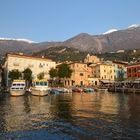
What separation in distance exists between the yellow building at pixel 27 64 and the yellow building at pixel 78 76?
39.3 feet

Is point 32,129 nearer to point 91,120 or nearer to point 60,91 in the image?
point 91,120

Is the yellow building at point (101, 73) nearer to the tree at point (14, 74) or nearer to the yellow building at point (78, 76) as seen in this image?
the yellow building at point (78, 76)

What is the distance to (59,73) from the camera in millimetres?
148500

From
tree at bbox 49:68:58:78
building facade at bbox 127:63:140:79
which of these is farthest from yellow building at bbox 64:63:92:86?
building facade at bbox 127:63:140:79

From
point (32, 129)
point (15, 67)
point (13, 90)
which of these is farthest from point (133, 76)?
point (32, 129)

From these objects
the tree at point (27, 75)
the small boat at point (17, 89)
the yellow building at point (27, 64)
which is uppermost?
the yellow building at point (27, 64)

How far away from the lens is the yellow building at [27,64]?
146500 millimetres

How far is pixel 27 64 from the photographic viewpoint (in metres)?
153

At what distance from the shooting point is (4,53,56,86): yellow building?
146 m

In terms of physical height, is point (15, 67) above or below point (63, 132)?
above

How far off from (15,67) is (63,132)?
394 feet

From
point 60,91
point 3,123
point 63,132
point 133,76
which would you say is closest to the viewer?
point 63,132

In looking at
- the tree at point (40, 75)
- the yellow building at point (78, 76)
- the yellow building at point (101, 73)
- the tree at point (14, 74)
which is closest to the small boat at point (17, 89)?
the tree at point (14, 74)

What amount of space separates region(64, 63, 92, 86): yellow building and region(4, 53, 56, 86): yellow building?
11991mm
